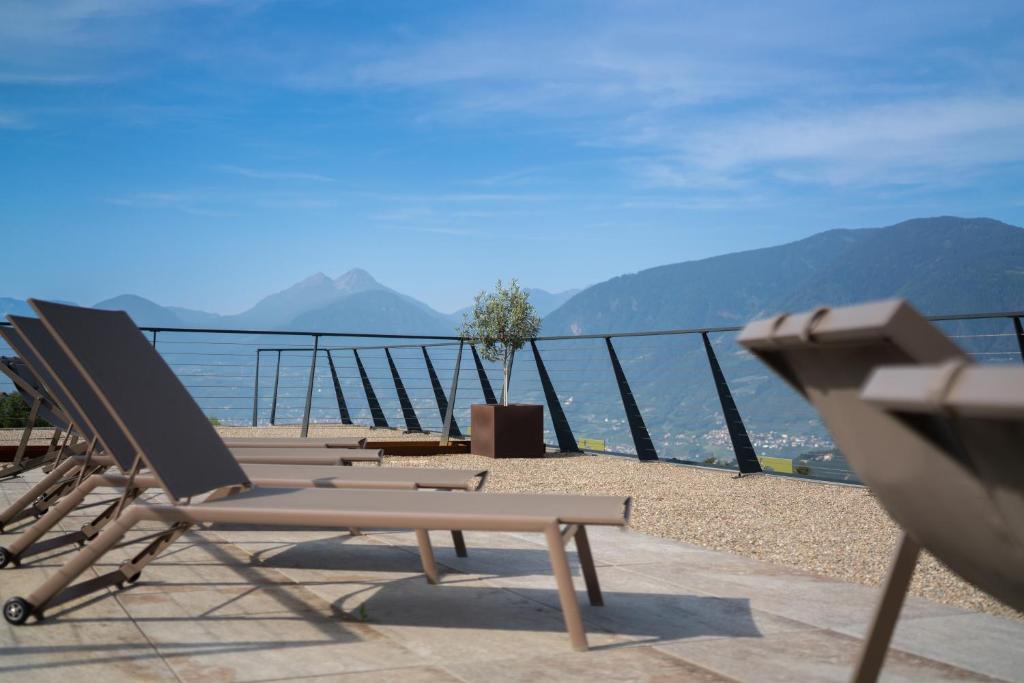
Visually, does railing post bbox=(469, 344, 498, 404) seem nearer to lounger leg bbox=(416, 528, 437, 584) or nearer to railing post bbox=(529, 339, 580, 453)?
railing post bbox=(529, 339, 580, 453)

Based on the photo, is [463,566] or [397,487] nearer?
[397,487]

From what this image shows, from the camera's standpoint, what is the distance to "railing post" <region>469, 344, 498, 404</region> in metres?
10.4

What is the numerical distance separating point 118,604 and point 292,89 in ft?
131

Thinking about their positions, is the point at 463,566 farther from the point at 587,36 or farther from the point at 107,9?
the point at 107,9

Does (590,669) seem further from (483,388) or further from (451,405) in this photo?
(483,388)

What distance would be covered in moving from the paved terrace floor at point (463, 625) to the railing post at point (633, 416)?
15.2 feet

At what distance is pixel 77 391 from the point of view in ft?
11.7

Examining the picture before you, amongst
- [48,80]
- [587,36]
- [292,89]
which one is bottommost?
[587,36]

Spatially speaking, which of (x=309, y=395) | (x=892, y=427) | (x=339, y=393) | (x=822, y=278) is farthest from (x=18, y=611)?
(x=822, y=278)

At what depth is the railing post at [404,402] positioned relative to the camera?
11547mm

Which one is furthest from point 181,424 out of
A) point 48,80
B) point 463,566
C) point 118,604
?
point 48,80

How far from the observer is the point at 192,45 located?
84.2 feet

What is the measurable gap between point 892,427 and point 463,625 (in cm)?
197

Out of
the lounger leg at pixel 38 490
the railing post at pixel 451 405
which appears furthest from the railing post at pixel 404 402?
the lounger leg at pixel 38 490
